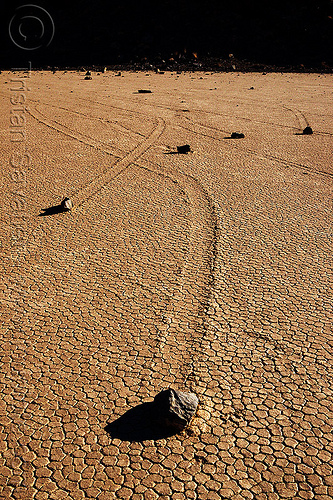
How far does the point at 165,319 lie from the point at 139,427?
1303 mm

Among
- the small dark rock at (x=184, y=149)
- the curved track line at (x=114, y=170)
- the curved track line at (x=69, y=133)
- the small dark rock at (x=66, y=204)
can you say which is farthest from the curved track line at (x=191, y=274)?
the curved track line at (x=69, y=133)

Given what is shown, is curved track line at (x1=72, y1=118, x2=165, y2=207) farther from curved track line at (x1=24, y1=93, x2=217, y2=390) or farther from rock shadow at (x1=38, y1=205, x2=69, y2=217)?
rock shadow at (x1=38, y1=205, x2=69, y2=217)

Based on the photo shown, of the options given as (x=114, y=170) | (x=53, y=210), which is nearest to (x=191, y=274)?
(x=53, y=210)

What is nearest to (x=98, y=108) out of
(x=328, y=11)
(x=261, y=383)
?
(x=261, y=383)

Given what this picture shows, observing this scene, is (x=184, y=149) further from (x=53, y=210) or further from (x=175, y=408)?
(x=175, y=408)

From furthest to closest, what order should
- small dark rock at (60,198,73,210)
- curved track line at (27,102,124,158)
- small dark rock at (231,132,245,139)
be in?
1. small dark rock at (231,132,245,139)
2. curved track line at (27,102,124,158)
3. small dark rock at (60,198,73,210)

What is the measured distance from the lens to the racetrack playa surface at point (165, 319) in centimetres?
291

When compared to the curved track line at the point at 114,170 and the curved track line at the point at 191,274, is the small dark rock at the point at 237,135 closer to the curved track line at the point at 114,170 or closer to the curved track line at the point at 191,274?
the curved track line at the point at 114,170

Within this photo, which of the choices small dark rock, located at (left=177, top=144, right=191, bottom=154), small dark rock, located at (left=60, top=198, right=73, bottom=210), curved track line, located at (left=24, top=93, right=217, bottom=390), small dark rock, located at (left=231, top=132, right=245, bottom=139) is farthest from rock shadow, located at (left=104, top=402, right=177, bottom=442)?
small dark rock, located at (left=231, top=132, right=245, bottom=139)

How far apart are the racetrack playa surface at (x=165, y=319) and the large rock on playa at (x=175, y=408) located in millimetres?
77

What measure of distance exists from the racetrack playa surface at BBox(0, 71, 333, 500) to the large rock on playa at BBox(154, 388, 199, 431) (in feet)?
0.25

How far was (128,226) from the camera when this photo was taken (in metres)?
6.28

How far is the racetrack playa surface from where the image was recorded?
2.91 metres

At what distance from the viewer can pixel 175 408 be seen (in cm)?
314
